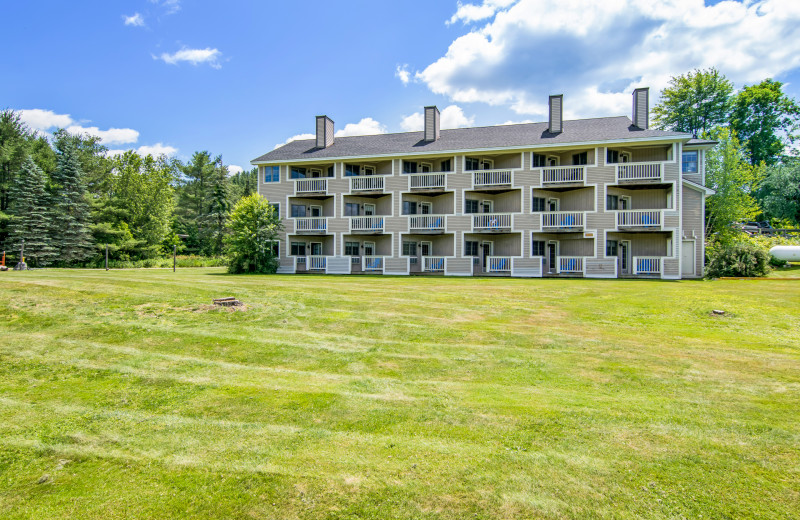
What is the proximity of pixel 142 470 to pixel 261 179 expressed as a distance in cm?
2868

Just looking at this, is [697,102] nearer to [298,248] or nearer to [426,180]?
[426,180]

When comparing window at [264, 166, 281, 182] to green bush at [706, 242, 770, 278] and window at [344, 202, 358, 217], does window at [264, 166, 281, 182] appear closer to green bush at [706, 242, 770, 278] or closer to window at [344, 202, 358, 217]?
window at [344, 202, 358, 217]

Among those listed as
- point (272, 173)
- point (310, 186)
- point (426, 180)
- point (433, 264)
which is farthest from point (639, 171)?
point (272, 173)

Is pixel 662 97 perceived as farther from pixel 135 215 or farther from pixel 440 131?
pixel 135 215

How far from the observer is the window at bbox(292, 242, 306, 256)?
96.5 feet

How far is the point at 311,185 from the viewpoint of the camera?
28.7 meters

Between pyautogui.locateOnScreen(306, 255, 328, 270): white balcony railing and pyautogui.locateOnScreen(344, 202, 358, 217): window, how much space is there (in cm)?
372

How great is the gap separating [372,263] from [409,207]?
15.7ft

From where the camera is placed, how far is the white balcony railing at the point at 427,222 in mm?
26078

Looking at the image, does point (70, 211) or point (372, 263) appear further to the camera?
point (70, 211)

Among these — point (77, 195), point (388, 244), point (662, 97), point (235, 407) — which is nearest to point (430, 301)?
point (235, 407)

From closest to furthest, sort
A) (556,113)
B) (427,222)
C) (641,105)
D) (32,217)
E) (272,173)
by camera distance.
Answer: (641,105) < (556,113) < (427,222) < (272,173) < (32,217)

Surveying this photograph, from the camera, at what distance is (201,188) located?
5641 centimetres

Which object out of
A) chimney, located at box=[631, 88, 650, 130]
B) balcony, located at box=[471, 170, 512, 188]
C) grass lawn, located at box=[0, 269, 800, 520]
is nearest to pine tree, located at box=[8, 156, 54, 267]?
grass lawn, located at box=[0, 269, 800, 520]
